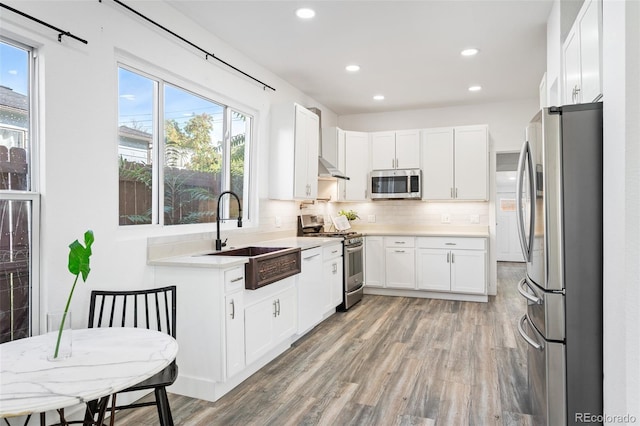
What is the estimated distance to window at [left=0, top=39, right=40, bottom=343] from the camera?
214 centimetres

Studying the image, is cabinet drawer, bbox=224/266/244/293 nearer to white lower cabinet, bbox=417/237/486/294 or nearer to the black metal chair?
the black metal chair

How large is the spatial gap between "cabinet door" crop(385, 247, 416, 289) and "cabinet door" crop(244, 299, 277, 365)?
287 cm

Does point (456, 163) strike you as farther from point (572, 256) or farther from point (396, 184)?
point (572, 256)

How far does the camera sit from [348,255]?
527cm

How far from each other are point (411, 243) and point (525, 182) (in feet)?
11.6

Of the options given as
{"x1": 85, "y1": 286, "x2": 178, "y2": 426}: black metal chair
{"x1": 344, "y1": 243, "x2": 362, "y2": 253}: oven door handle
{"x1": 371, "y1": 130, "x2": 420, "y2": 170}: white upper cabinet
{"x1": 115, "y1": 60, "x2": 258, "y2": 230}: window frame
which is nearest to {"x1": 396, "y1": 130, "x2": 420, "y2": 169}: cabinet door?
{"x1": 371, "y1": 130, "x2": 420, "y2": 170}: white upper cabinet

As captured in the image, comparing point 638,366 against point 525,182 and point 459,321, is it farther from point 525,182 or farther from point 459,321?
point 459,321

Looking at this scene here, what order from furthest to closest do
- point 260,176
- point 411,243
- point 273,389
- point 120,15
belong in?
1. point 411,243
2. point 260,176
3. point 273,389
4. point 120,15

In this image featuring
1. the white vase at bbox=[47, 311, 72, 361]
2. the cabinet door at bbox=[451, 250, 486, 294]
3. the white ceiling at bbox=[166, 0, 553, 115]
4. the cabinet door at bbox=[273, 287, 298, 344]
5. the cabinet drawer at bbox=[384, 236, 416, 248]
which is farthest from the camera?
the cabinet drawer at bbox=[384, 236, 416, 248]

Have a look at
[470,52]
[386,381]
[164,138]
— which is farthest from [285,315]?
[470,52]

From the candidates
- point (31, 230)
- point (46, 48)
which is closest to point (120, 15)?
point (46, 48)

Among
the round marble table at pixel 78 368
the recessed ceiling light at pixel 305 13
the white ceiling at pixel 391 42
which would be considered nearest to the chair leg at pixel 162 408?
the round marble table at pixel 78 368

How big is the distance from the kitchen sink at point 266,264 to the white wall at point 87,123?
69 cm

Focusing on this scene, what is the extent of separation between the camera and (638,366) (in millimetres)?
1424
